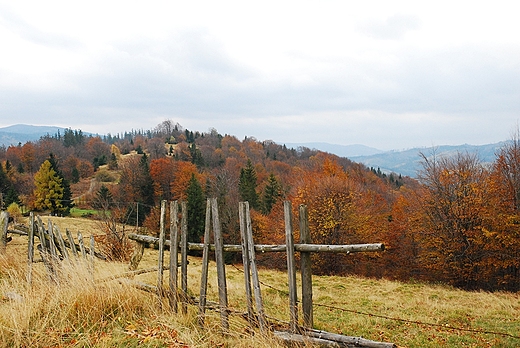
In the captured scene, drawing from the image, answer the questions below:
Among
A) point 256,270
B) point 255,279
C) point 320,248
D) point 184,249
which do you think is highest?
point 320,248

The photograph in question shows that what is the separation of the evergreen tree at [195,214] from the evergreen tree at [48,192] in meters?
22.5

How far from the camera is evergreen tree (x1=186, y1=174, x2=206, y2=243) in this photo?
132 feet

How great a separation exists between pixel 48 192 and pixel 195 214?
25.8m

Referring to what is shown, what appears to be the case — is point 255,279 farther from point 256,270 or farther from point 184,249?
point 184,249

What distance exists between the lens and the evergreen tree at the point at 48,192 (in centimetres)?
5241

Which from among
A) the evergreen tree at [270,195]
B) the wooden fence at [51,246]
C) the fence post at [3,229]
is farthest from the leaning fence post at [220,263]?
the evergreen tree at [270,195]

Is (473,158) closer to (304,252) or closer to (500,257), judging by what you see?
(500,257)

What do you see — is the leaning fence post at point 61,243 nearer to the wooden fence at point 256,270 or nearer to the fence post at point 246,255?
the wooden fence at point 256,270

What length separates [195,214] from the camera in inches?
1672

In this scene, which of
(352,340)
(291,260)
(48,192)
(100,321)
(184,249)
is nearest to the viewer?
(352,340)

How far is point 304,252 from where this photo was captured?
193 inches

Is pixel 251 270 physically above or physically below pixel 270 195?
above

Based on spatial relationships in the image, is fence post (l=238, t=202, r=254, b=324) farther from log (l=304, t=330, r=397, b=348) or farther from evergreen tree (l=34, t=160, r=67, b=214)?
evergreen tree (l=34, t=160, r=67, b=214)

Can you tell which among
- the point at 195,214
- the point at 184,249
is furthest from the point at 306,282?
the point at 195,214
